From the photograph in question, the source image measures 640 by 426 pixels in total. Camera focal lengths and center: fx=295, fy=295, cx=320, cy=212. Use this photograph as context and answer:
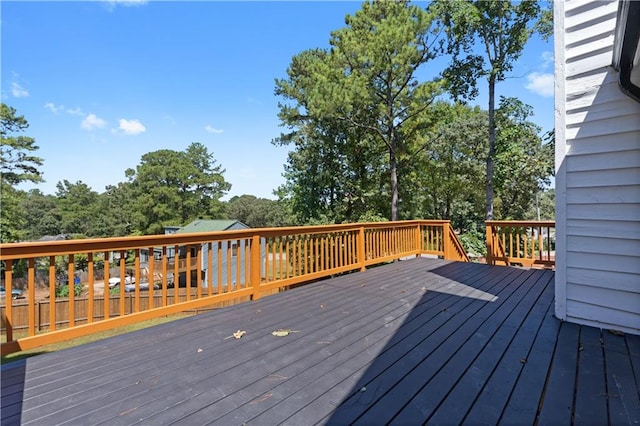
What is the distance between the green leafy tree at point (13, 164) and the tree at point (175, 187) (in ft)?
33.1

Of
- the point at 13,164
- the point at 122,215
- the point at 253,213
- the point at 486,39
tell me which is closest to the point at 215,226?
the point at 13,164

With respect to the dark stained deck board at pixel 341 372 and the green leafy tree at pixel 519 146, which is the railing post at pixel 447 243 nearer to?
the dark stained deck board at pixel 341 372

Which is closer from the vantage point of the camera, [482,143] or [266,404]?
[266,404]

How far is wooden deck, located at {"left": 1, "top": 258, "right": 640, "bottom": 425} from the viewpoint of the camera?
1.46 metres

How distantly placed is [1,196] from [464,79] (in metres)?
21.6

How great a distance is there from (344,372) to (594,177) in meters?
2.67

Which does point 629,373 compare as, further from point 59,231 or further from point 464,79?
point 59,231

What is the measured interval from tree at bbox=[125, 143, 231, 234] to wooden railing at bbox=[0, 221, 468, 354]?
82.3 ft

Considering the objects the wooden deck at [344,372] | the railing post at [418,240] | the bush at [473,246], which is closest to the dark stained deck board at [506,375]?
the wooden deck at [344,372]

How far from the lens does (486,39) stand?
1025 centimetres

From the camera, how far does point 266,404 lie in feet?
5.05

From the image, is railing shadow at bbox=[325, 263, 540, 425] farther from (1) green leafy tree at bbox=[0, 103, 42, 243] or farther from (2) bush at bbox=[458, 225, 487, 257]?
(1) green leafy tree at bbox=[0, 103, 42, 243]

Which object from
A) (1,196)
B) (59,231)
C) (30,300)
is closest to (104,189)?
(59,231)

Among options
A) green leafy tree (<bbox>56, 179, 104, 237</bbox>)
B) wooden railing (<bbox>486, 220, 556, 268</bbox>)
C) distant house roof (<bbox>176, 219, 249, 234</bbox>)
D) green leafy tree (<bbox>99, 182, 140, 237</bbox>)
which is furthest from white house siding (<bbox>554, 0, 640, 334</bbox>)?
green leafy tree (<bbox>56, 179, 104, 237</bbox>)
